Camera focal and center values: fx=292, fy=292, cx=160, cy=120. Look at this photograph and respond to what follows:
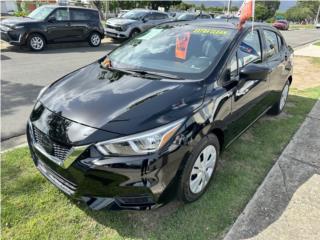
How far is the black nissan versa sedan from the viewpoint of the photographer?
221 centimetres

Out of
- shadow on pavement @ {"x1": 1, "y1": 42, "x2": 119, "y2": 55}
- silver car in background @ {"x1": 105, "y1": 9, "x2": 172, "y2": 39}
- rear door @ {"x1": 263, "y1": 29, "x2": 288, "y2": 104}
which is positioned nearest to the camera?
rear door @ {"x1": 263, "y1": 29, "x2": 288, "y2": 104}

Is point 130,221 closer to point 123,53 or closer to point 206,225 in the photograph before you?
point 206,225

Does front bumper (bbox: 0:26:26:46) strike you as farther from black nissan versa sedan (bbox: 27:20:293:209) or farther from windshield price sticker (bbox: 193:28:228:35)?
Result: windshield price sticker (bbox: 193:28:228:35)

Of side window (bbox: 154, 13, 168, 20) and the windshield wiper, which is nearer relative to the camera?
the windshield wiper

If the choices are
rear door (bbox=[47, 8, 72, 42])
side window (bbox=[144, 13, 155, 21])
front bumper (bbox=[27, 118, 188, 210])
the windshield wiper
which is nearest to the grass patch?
front bumper (bbox=[27, 118, 188, 210])

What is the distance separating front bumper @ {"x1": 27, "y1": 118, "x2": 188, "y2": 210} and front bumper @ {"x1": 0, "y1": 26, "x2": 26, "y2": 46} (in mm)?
9275

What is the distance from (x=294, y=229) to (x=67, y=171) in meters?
2.03

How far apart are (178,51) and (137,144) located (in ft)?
5.12

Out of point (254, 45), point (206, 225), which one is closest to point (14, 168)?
point (206, 225)

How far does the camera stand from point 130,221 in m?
2.59

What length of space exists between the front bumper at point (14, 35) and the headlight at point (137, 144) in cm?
965

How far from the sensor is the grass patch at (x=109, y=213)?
2459mm

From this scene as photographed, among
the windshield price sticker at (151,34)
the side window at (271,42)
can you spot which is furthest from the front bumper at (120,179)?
the side window at (271,42)

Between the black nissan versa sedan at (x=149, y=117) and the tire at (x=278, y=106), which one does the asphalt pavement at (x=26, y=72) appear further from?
the tire at (x=278, y=106)
